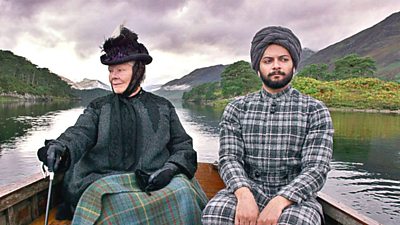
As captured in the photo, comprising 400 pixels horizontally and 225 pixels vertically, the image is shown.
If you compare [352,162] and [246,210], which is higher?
[246,210]

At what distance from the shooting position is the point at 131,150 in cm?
295

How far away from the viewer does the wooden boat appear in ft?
8.36

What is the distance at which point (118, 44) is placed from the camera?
9.72 ft

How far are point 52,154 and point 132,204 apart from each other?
0.57m

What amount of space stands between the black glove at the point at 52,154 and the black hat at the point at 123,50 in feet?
2.27

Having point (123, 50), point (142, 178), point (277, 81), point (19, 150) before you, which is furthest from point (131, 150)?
point (19, 150)

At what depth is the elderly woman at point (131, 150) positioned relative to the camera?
257 centimetres

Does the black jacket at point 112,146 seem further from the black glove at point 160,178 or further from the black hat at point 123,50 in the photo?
the black hat at point 123,50

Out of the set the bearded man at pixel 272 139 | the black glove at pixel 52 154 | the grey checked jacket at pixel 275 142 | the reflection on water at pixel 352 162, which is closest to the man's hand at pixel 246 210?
the bearded man at pixel 272 139

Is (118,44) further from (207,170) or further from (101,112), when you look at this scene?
(207,170)

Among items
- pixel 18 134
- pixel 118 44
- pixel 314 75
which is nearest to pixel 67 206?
pixel 118 44

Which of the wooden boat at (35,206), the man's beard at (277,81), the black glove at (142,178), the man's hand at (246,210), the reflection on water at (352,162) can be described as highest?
the man's beard at (277,81)

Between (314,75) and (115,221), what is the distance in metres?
78.4

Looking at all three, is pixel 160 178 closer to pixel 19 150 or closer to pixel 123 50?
pixel 123 50
